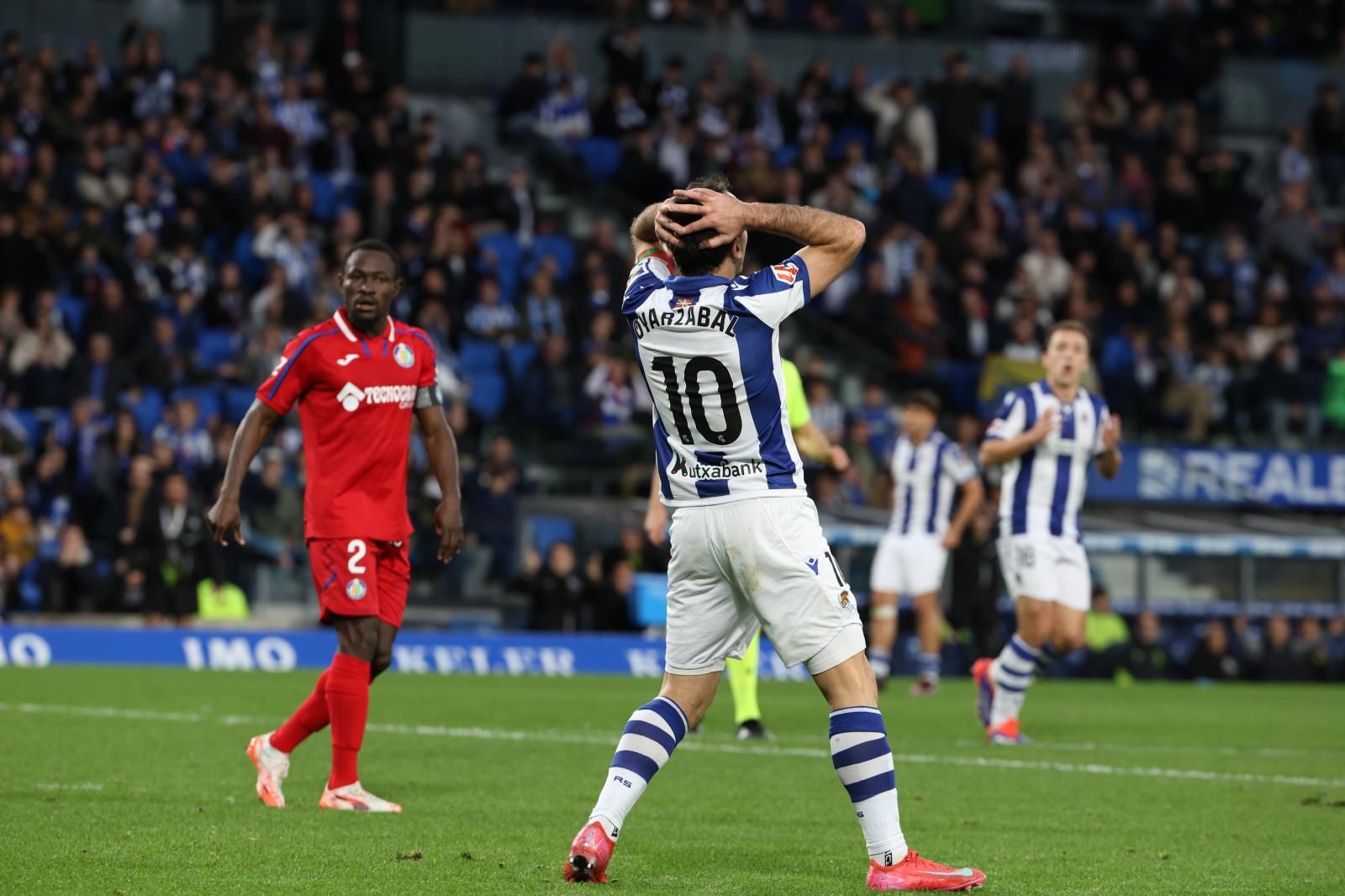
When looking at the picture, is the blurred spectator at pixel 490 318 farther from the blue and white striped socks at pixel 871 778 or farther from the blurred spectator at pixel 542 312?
the blue and white striped socks at pixel 871 778

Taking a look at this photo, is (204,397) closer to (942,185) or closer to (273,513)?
(273,513)

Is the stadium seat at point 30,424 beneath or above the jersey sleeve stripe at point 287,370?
beneath

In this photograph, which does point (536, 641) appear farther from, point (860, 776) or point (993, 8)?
point (993, 8)

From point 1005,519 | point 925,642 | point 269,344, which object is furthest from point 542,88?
point 1005,519

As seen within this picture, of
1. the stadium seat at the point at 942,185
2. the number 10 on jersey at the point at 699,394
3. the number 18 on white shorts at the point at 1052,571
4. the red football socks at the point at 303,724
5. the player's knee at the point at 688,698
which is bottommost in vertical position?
the number 18 on white shorts at the point at 1052,571

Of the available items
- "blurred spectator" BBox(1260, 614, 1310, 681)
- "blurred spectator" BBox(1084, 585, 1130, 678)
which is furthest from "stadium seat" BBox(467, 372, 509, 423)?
"blurred spectator" BBox(1260, 614, 1310, 681)

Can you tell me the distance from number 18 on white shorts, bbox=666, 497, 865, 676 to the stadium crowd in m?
13.5

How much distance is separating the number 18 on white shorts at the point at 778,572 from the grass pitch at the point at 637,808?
80 centimetres

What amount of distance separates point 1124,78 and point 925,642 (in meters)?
15.9

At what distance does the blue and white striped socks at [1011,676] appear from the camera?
40.0 feet

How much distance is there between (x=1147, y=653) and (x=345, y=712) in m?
15.3

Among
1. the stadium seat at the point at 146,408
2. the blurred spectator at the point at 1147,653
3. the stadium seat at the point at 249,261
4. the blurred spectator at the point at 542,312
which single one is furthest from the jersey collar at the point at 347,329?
the blurred spectator at the point at 1147,653

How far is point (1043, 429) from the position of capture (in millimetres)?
11984

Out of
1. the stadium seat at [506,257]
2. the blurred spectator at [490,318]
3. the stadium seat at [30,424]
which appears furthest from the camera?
the stadium seat at [506,257]
